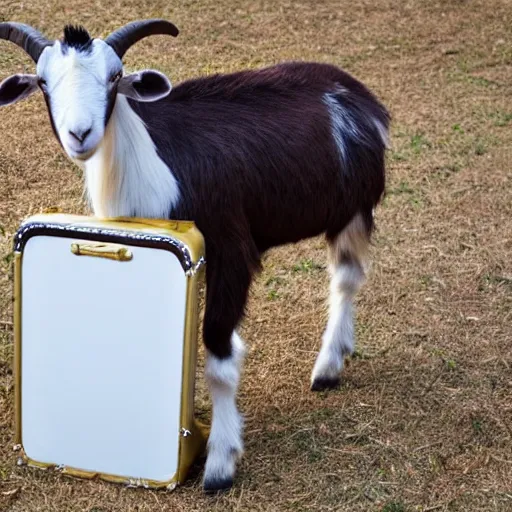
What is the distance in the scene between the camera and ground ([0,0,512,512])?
3.42m

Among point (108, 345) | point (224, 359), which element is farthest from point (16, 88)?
point (224, 359)

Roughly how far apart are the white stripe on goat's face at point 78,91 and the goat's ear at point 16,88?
0.51 ft

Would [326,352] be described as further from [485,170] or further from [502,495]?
[485,170]

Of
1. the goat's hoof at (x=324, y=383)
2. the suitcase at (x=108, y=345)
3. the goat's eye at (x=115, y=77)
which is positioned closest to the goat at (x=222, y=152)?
the goat's eye at (x=115, y=77)

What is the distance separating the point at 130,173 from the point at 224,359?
29.5 inches

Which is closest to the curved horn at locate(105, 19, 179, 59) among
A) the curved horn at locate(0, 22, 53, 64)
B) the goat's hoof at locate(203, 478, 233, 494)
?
the curved horn at locate(0, 22, 53, 64)

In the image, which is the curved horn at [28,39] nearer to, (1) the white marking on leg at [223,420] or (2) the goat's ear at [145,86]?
(2) the goat's ear at [145,86]

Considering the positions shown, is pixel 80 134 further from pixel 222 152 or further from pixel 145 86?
pixel 222 152

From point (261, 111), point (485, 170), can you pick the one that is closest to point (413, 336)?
point (261, 111)

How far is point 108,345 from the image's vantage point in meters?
3.18

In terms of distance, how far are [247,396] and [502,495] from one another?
1.13m

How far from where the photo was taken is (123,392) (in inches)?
127

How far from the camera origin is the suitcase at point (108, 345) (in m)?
3.07

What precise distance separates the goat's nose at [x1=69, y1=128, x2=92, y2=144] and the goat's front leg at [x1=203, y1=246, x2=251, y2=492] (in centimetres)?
67
